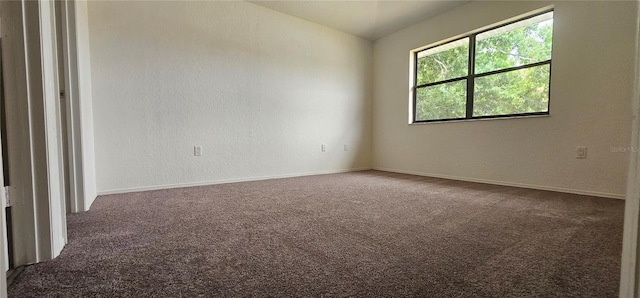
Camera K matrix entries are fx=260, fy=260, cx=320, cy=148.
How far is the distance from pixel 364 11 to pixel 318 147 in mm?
2062

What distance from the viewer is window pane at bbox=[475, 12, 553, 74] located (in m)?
2.80

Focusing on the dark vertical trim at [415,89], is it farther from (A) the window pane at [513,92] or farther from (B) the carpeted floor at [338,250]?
(B) the carpeted floor at [338,250]

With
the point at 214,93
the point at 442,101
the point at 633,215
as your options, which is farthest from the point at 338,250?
the point at 442,101

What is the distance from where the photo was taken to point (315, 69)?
13.4 feet

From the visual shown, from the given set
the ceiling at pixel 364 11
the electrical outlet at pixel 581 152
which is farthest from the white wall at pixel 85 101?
the electrical outlet at pixel 581 152

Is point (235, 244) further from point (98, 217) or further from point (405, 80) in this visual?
point (405, 80)

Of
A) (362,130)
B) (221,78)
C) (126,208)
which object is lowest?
(126,208)

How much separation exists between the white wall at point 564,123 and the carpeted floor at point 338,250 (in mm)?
545

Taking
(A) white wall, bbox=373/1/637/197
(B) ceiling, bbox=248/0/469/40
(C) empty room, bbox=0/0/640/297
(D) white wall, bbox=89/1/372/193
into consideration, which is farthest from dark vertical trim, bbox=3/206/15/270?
(A) white wall, bbox=373/1/637/197

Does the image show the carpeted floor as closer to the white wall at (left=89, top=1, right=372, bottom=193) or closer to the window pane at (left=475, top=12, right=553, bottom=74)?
the white wall at (left=89, top=1, right=372, bottom=193)

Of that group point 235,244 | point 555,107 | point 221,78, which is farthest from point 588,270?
point 221,78

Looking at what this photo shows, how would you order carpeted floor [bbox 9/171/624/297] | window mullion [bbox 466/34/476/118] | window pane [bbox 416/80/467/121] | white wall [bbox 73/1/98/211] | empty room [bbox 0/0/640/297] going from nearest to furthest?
1. carpeted floor [bbox 9/171/624/297]
2. empty room [bbox 0/0/640/297]
3. white wall [bbox 73/1/98/211]
4. window mullion [bbox 466/34/476/118]
5. window pane [bbox 416/80/467/121]

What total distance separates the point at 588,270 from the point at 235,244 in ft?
4.98

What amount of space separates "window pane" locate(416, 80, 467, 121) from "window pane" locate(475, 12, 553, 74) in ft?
1.13
